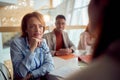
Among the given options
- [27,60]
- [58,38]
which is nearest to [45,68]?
[27,60]

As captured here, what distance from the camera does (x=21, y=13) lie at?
2518 mm

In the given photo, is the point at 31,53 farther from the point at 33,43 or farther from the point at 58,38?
the point at 58,38

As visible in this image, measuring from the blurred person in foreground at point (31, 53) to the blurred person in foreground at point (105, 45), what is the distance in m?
1.03

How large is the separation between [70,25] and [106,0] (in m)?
2.75

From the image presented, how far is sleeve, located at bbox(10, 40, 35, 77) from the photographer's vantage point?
4.17 feet

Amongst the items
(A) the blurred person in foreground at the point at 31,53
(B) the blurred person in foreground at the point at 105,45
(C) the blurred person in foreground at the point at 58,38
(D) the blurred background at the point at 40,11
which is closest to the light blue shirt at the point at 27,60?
(A) the blurred person in foreground at the point at 31,53

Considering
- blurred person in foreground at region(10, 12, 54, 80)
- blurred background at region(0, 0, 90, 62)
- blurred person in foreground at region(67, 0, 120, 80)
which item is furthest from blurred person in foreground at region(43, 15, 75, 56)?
blurred person in foreground at region(67, 0, 120, 80)

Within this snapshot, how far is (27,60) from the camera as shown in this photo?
1.28 metres

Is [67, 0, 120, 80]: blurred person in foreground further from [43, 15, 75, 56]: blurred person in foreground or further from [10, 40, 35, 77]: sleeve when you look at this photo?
[43, 15, 75, 56]: blurred person in foreground

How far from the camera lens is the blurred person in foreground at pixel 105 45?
0.27 meters

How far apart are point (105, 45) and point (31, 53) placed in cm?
106

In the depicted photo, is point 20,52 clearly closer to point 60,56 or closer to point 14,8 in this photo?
point 60,56

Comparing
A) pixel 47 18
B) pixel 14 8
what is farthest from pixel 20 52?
pixel 47 18

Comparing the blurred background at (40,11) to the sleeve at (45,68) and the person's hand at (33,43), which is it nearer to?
Answer: the person's hand at (33,43)
